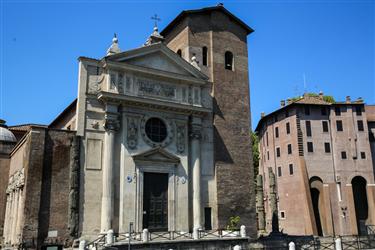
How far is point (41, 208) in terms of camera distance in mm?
19516

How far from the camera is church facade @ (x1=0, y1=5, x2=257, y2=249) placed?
68.4 feet

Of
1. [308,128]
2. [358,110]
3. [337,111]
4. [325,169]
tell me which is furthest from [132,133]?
[358,110]

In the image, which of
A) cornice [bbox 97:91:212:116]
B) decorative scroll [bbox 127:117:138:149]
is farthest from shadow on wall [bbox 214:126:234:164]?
decorative scroll [bbox 127:117:138:149]

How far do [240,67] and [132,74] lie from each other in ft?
29.2

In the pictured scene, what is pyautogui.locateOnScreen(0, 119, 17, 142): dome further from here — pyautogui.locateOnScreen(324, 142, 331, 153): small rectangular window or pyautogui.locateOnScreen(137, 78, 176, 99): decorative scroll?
pyautogui.locateOnScreen(324, 142, 331, 153): small rectangular window

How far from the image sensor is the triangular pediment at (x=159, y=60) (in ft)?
75.6

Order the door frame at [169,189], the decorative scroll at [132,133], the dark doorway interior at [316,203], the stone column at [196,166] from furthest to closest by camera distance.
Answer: the dark doorway interior at [316,203] < the stone column at [196,166] < the decorative scroll at [132,133] < the door frame at [169,189]

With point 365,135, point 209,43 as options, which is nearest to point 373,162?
point 365,135

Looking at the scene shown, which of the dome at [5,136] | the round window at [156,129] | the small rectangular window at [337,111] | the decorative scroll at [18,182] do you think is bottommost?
the decorative scroll at [18,182]

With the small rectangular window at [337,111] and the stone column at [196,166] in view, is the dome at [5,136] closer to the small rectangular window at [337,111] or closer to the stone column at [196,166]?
the stone column at [196,166]

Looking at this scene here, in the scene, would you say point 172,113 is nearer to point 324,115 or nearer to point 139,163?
point 139,163

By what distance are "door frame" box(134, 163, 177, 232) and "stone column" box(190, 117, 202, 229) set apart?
1.36 meters

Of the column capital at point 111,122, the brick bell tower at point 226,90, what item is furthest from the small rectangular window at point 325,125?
the column capital at point 111,122

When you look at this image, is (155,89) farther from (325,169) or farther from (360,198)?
(360,198)
